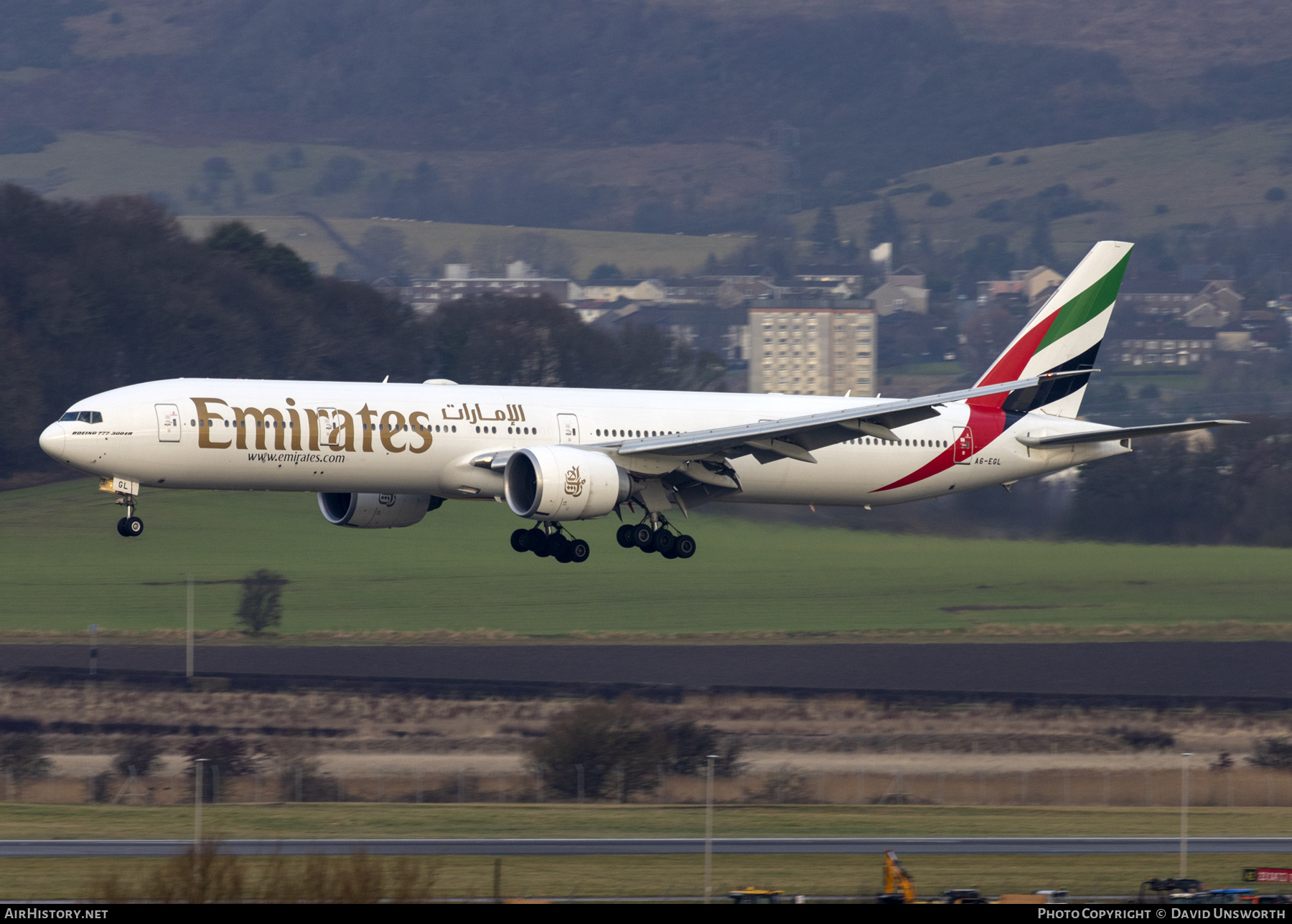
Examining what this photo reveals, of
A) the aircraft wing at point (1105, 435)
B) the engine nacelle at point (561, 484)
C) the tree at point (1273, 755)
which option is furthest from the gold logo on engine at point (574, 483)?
the tree at point (1273, 755)

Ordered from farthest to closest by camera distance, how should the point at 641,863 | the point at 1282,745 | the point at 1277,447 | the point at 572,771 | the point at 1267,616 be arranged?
the point at 1277,447, the point at 1267,616, the point at 1282,745, the point at 572,771, the point at 641,863

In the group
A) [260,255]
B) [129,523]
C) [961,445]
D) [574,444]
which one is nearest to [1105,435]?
[961,445]

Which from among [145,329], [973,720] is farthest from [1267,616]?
[145,329]

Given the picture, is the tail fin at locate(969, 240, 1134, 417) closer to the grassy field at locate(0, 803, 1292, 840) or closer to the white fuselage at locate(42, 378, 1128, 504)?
the white fuselage at locate(42, 378, 1128, 504)

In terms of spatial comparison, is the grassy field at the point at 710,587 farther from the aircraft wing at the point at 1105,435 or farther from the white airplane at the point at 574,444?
the aircraft wing at the point at 1105,435

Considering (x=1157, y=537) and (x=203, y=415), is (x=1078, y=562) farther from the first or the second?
(x=203, y=415)

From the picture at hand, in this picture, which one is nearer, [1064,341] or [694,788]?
[1064,341]

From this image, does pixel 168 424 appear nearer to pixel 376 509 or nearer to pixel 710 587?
pixel 376 509
